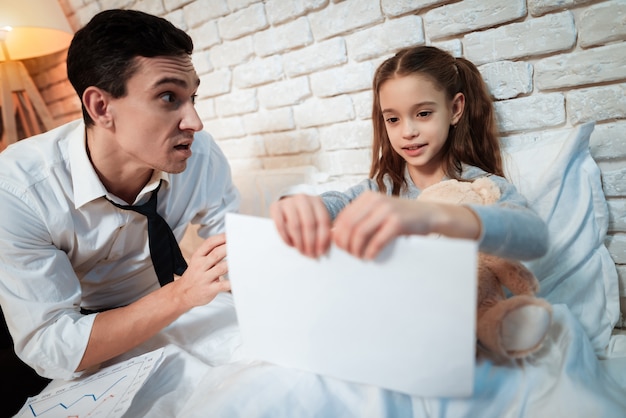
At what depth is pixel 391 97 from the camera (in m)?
0.94

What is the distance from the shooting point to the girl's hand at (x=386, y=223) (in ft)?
1.48

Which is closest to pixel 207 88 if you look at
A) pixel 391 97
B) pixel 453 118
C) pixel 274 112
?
pixel 274 112

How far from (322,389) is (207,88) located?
4.23 ft

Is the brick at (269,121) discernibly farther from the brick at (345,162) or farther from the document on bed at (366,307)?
the document on bed at (366,307)

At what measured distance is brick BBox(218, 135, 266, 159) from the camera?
1.48m

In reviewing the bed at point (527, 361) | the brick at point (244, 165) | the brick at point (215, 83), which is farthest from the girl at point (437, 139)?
the brick at point (215, 83)

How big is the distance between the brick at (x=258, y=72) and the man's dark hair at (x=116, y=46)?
1.49 feet

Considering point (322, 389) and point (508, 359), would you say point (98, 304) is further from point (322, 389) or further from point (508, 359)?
point (508, 359)

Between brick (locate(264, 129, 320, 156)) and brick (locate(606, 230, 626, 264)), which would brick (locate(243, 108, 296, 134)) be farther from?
brick (locate(606, 230, 626, 264))

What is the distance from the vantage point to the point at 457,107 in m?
0.96

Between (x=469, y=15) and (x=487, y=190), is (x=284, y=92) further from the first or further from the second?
(x=487, y=190)

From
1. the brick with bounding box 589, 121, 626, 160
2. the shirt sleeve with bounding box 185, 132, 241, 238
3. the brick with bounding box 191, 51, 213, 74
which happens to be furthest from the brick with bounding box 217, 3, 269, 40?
the brick with bounding box 589, 121, 626, 160

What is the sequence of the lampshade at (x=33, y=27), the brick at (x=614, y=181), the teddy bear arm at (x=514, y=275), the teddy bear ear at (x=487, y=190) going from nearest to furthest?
→ 1. the teddy bear arm at (x=514, y=275)
2. the teddy bear ear at (x=487, y=190)
3. the brick at (x=614, y=181)
4. the lampshade at (x=33, y=27)

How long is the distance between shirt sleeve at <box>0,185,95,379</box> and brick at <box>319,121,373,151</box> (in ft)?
2.66
